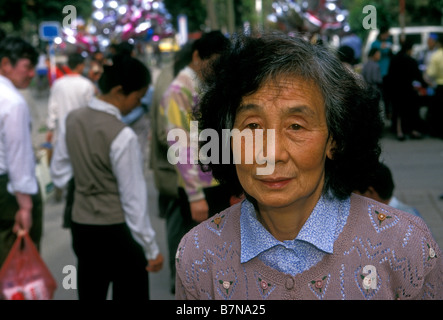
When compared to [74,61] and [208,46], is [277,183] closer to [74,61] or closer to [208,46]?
[208,46]

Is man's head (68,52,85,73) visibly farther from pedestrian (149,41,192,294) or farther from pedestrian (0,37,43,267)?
pedestrian (0,37,43,267)

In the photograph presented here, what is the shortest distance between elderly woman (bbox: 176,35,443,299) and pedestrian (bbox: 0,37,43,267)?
2.56 meters

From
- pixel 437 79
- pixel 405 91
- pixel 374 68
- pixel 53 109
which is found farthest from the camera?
pixel 374 68

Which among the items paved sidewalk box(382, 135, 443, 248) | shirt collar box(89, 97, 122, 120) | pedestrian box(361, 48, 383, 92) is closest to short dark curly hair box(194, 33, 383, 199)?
shirt collar box(89, 97, 122, 120)

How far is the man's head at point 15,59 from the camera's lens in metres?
4.38

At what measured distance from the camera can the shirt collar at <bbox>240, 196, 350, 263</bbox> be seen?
1606mm

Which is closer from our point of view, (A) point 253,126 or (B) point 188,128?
(A) point 253,126

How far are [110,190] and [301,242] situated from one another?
7.23 ft

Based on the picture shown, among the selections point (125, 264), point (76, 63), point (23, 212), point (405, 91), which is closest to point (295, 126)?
point (125, 264)

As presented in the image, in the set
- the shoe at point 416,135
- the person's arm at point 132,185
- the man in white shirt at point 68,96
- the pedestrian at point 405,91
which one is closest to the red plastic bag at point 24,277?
the person's arm at point 132,185

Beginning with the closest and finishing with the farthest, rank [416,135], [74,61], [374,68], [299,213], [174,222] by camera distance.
Result: [299,213], [174,222], [74,61], [374,68], [416,135]

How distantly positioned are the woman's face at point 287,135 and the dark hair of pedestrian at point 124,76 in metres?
2.21

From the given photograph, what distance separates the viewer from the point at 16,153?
3984 millimetres
